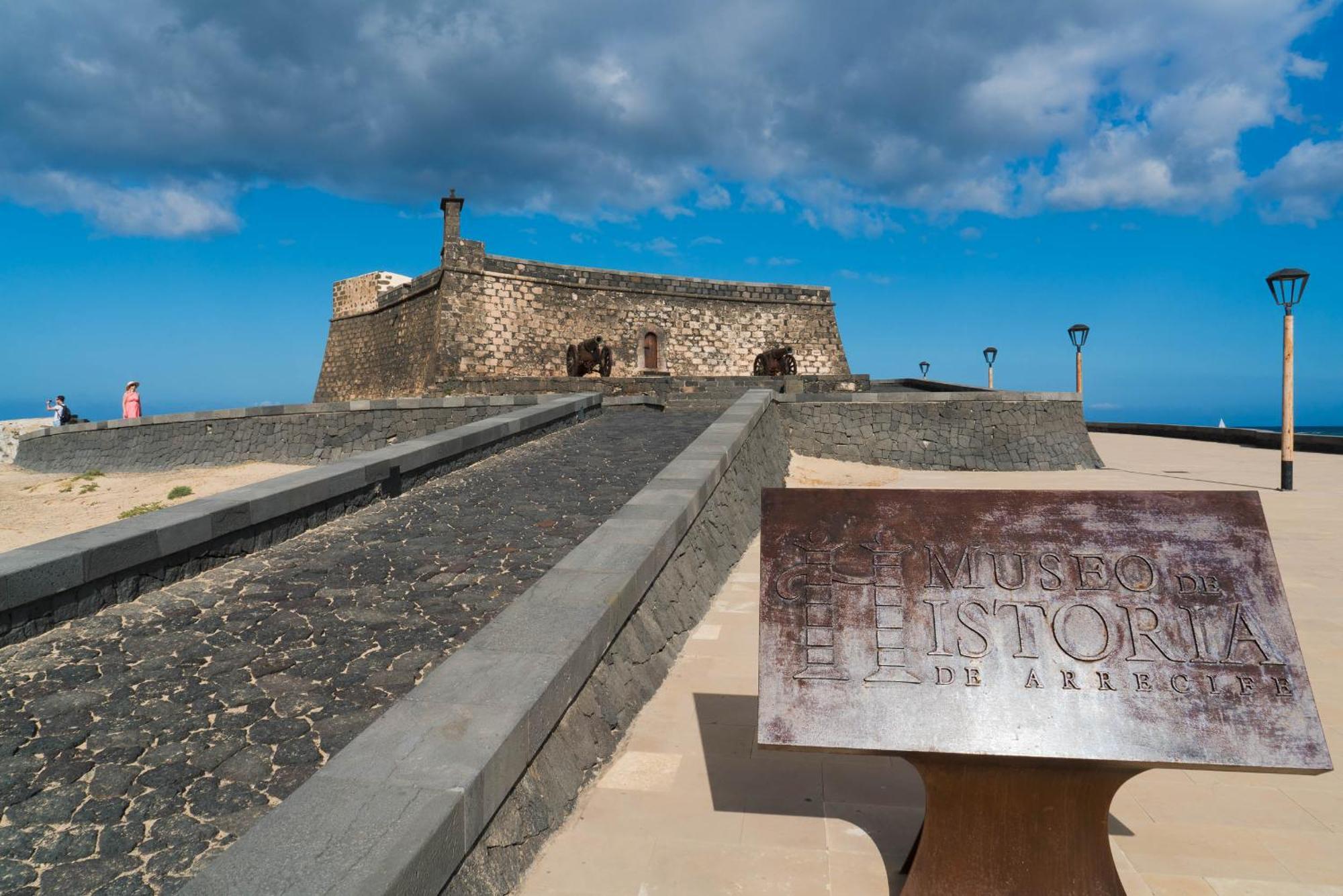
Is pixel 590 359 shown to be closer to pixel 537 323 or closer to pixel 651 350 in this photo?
pixel 537 323

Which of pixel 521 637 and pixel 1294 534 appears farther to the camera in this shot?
pixel 1294 534

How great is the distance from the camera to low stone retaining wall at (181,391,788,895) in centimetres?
192

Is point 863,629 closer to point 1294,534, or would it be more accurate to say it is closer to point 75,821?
point 75,821

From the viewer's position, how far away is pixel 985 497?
2.53m

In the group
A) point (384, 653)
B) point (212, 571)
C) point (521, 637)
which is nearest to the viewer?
point (521, 637)

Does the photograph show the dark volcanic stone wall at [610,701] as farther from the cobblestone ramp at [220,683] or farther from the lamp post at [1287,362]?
the lamp post at [1287,362]

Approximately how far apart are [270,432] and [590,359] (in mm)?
8814

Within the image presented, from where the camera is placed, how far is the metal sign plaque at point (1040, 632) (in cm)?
213

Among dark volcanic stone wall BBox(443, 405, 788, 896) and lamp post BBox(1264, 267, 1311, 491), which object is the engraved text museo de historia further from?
lamp post BBox(1264, 267, 1311, 491)

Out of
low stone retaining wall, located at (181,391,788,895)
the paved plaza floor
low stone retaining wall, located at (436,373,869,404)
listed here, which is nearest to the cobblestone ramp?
low stone retaining wall, located at (181,391,788,895)

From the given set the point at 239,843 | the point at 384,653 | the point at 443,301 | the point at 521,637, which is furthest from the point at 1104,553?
the point at 443,301

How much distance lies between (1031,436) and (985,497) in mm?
13953

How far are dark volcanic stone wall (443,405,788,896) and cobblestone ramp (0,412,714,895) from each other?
0.77 meters

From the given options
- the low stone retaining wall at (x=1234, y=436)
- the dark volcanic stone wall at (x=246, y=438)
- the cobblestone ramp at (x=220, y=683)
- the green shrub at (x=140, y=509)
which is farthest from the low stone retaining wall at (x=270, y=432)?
the low stone retaining wall at (x=1234, y=436)
